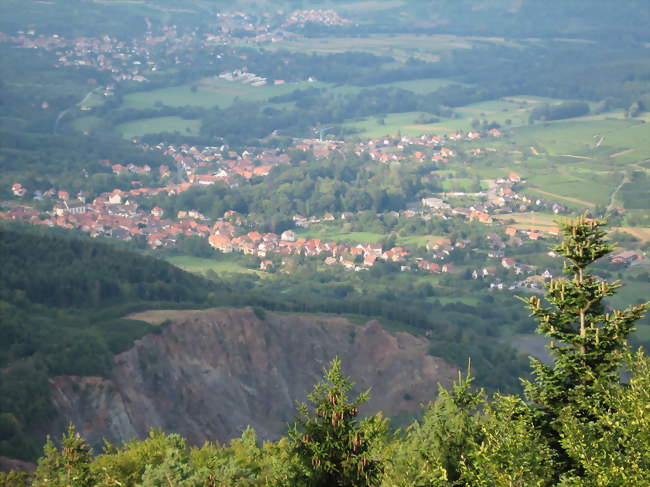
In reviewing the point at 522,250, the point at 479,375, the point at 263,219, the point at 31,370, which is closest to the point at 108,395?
the point at 31,370

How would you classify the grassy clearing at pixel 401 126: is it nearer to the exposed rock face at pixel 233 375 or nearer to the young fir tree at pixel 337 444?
the exposed rock face at pixel 233 375

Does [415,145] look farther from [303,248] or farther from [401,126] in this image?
[303,248]

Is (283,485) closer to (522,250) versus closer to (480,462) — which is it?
(480,462)

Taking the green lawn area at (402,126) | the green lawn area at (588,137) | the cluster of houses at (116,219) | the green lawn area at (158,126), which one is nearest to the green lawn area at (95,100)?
the green lawn area at (158,126)

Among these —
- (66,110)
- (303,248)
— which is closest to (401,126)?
(66,110)

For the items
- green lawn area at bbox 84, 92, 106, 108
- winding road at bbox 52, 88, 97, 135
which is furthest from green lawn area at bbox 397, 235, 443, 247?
green lawn area at bbox 84, 92, 106, 108

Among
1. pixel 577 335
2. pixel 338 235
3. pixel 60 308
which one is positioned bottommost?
pixel 338 235

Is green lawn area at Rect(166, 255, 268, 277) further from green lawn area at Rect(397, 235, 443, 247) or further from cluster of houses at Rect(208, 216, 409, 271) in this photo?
green lawn area at Rect(397, 235, 443, 247)

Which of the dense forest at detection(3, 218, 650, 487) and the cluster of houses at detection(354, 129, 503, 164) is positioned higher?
the dense forest at detection(3, 218, 650, 487)
